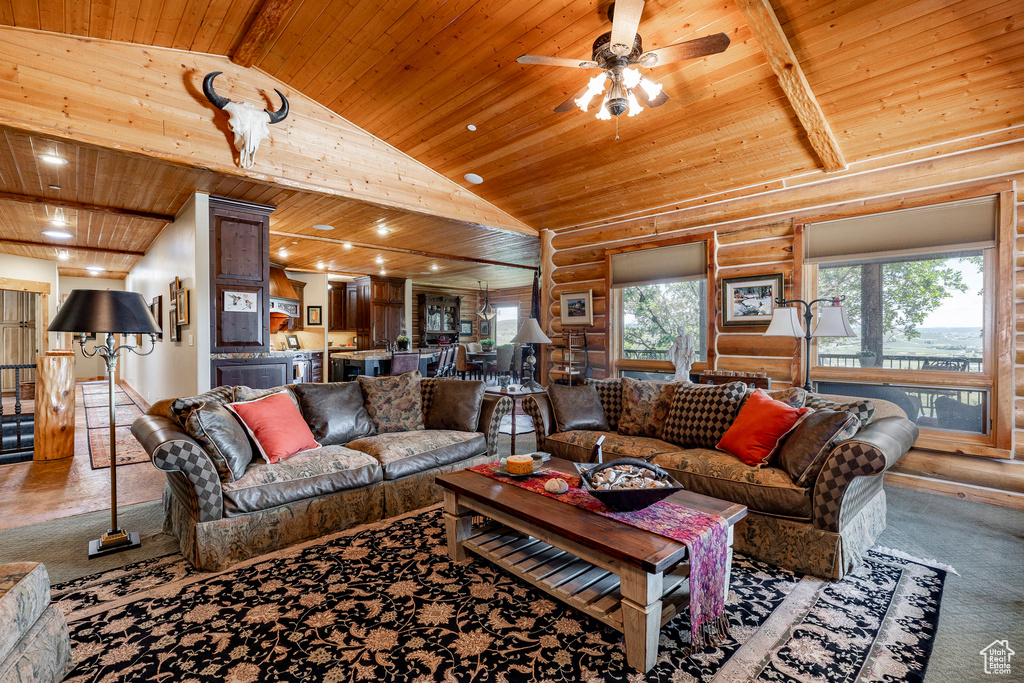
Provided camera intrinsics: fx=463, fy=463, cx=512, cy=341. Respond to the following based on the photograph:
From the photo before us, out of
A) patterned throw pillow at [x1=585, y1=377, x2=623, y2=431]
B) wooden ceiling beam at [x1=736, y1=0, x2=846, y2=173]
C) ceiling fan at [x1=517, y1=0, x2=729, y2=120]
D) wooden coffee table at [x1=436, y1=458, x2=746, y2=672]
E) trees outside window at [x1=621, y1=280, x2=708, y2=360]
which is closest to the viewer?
wooden coffee table at [x1=436, y1=458, x2=746, y2=672]

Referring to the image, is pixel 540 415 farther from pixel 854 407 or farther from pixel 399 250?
pixel 399 250

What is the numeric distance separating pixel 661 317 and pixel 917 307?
2312mm

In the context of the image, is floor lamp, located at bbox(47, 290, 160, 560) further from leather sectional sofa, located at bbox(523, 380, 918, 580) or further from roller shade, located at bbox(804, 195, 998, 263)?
roller shade, located at bbox(804, 195, 998, 263)

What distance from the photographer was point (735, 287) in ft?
15.7

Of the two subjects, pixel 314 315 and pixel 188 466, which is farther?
pixel 314 315

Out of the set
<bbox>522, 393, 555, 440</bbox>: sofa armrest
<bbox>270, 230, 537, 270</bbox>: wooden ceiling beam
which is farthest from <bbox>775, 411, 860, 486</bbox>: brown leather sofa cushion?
<bbox>270, 230, 537, 270</bbox>: wooden ceiling beam

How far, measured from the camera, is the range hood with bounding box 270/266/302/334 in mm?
8578

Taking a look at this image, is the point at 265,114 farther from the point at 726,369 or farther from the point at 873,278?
the point at 873,278

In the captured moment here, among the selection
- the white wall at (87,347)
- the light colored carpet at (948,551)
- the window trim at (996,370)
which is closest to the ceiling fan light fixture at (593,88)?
the window trim at (996,370)

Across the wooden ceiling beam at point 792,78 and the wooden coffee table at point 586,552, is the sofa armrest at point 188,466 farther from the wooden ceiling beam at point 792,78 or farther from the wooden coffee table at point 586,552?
the wooden ceiling beam at point 792,78

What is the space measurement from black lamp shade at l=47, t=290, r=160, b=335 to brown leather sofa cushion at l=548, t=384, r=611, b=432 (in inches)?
108

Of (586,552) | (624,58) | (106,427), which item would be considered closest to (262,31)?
(624,58)

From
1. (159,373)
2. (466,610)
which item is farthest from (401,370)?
(466,610)

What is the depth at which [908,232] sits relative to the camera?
3777 millimetres
